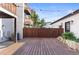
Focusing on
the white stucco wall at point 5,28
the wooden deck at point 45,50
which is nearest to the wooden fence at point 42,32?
the white stucco wall at point 5,28

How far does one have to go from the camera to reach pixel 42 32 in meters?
13.5

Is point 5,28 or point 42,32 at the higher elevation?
point 5,28

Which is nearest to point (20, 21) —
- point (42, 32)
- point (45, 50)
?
point (42, 32)

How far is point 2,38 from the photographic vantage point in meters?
10.3

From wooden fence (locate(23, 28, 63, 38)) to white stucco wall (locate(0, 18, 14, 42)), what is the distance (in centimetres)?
151

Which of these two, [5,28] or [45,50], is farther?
[5,28]

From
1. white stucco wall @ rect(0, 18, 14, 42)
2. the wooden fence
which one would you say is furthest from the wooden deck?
the wooden fence

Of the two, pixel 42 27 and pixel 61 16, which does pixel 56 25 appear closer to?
pixel 42 27

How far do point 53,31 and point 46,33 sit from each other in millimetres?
522

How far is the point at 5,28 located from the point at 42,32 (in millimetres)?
3204

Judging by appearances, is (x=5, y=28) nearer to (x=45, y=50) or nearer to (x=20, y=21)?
(x=20, y=21)

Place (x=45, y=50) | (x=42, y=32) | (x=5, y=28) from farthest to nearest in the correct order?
(x=42, y=32), (x=5, y=28), (x=45, y=50)
